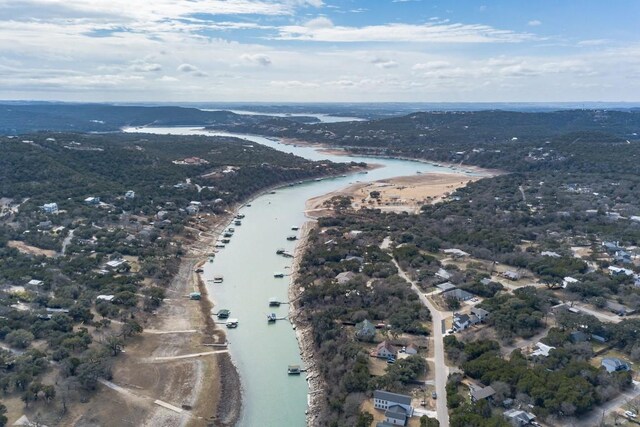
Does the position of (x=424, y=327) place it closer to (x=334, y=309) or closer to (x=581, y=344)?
(x=334, y=309)

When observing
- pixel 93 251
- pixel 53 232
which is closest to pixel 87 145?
pixel 53 232

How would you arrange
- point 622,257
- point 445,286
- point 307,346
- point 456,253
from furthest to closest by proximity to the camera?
point 456,253
point 622,257
point 445,286
point 307,346

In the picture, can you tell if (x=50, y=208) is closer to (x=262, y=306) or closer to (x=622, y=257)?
(x=262, y=306)

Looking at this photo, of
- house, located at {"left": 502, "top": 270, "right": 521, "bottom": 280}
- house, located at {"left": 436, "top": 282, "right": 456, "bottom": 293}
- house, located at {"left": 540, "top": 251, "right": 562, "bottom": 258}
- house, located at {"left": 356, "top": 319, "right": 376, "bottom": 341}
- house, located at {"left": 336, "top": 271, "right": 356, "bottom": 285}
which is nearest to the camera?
house, located at {"left": 356, "top": 319, "right": 376, "bottom": 341}

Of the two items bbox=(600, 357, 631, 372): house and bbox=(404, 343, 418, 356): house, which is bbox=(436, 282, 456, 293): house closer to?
bbox=(404, 343, 418, 356): house

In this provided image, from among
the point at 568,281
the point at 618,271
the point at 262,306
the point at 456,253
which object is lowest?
the point at 262,306

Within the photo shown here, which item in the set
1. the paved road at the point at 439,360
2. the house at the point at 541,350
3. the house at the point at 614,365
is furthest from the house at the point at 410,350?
the house at the point at 614,365

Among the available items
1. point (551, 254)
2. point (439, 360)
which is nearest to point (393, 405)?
point (439, 360)

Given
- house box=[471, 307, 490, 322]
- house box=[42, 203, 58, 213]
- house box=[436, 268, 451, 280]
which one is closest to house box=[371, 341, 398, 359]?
house box=[471, 307, 490, 322]
